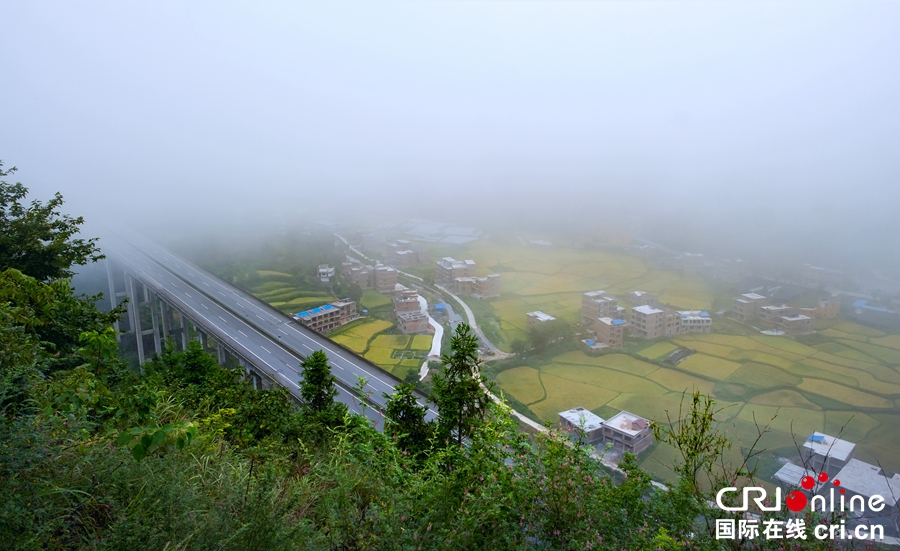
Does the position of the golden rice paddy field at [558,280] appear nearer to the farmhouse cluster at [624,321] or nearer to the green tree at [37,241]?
the farmhouse cluster at [624,321]

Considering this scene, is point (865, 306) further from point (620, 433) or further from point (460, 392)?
point (460, 392)

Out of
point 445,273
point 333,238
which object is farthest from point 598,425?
point 333,238

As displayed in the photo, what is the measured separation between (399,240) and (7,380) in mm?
23127

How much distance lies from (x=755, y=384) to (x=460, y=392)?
890 cm

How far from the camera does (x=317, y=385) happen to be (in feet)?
17.4

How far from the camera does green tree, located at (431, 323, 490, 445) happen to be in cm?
388

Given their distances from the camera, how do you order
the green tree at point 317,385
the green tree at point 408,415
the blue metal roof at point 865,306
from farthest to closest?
1. the blue metal roof at point 865,306
2. the green tree at point 317,385
3. the green tree at point 408,415

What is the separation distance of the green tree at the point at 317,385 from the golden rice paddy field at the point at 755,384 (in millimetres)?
4475

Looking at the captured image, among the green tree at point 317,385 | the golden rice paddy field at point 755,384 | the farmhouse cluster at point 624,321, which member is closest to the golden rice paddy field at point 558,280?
the farmhouse cluster at point 624,321

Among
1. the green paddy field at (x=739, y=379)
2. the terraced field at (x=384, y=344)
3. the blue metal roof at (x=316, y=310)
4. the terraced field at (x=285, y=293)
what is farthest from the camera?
the terraced field at (x=285, y=293)

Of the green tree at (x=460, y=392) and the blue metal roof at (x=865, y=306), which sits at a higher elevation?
the green tree at (x=460, y=392)

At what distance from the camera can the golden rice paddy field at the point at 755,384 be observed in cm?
832

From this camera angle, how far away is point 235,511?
1.69m

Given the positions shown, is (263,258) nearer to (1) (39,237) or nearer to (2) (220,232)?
(2) (220,232)
